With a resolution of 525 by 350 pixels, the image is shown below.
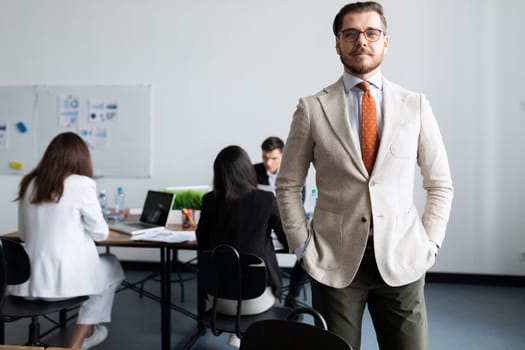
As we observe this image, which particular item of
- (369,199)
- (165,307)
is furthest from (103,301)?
(369,199)

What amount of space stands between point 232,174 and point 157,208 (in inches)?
39.2

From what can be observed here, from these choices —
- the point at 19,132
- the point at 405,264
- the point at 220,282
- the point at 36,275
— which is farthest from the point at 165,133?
the point at 405,264

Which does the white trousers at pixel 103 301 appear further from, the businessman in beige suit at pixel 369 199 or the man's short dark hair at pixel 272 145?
the businessman in beige suit at pixel 369 199

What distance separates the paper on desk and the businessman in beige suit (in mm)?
1288

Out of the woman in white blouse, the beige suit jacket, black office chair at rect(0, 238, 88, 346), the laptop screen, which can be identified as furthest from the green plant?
the beige suit jacket

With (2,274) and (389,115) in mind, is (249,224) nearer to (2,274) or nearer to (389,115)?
(389,115)

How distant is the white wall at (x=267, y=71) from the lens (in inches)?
148

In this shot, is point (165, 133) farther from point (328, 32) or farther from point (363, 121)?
point (363, 121)

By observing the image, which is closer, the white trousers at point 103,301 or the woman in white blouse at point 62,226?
the woman in white blouse at point 62,226

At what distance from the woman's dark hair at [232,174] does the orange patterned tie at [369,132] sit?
98cm

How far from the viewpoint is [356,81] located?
130 cm

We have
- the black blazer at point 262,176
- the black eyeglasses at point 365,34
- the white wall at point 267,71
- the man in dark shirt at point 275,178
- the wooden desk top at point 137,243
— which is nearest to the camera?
the black eyeglasses at point 365,34

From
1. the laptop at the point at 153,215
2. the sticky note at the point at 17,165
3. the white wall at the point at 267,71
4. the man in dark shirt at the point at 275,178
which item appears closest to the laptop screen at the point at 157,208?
the laptop at the point at 153,215

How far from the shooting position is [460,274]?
3881 millimetres
